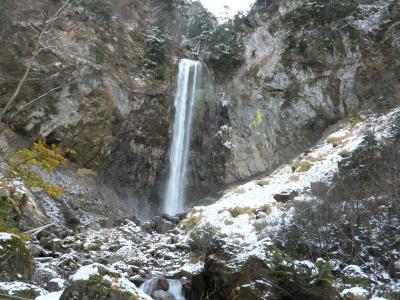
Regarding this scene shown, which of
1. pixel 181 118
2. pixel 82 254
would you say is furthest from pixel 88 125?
pixel 82 254

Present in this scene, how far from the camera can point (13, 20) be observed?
778 inches

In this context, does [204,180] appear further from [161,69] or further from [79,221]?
[79,221]

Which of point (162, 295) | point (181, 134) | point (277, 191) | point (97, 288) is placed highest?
point (181, 134)

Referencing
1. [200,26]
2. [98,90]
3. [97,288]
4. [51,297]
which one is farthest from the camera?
[200,26]

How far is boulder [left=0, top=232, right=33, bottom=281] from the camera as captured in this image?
20.7 ft

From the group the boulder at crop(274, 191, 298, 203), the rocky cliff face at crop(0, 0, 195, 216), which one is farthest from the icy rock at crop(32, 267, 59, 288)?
the rocky cliff face at crop(0, 0, 195, 216)

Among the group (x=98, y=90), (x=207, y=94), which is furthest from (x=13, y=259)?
(x=207, y=94)

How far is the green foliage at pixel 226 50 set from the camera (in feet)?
81.1

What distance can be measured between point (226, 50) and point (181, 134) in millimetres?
6056

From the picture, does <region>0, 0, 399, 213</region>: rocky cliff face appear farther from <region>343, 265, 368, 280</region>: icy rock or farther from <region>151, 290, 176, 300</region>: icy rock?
<region>343, 265, 368, 280</region>: icy rock

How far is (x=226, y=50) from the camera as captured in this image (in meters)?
→ 24.8

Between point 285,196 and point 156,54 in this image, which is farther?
point 156,54

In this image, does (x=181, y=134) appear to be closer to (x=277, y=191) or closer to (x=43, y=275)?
(x=277, y=191)

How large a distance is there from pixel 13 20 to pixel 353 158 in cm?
1646
